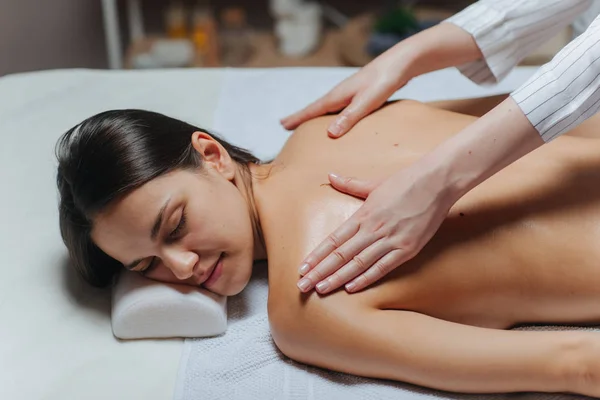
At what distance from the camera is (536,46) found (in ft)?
4.82

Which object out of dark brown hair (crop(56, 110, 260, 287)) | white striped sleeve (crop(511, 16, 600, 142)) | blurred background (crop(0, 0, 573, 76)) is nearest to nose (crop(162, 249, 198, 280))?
dark brown hair (crop(56, 110, 260, 287))

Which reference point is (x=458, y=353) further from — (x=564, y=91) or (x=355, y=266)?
(x=564, y=91)

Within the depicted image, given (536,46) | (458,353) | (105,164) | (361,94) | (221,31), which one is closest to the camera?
(458,353)

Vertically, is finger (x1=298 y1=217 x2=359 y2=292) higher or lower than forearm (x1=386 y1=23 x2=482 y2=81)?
lower

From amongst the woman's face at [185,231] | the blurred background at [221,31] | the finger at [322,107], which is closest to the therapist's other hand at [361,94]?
the finger at [322,107]

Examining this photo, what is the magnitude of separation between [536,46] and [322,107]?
47 centimetres

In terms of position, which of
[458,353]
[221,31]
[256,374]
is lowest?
[221,31]

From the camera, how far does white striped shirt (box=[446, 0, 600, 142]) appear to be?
3.30 feet

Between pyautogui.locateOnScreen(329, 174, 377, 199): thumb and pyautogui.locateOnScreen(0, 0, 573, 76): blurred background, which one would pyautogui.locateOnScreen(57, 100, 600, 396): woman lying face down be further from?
pyautogui.locateOnScreen(0, 0, 573, 76): blurred background

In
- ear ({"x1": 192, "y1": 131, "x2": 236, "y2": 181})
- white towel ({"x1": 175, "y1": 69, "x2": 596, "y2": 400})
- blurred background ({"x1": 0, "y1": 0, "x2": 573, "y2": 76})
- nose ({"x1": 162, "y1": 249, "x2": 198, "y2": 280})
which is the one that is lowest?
blurred background ({"x1": 0, "y1": 0, "x2": 573, "y2": 76})

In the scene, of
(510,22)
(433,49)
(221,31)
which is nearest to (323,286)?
(433,49)

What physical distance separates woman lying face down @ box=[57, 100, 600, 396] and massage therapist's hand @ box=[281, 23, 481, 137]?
0.41ft

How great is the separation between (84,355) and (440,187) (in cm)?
60

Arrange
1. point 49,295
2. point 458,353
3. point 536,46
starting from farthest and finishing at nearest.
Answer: point 536,46, point 49,295, point 458,353
